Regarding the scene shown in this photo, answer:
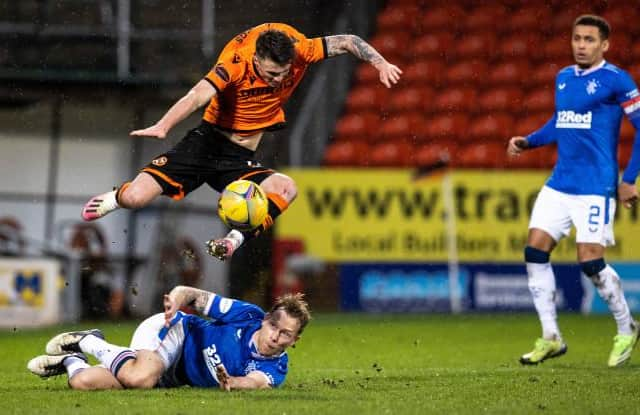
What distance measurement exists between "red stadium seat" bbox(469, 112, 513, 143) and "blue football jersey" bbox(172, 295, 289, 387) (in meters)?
10.4

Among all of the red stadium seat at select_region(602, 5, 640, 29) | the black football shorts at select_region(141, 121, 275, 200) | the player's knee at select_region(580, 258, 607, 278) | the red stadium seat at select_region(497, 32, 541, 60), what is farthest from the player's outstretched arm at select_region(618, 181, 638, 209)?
the red stadium seat at select_region(497, 32, 541, 60)

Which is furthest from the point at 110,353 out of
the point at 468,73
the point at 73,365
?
the point at 468,73

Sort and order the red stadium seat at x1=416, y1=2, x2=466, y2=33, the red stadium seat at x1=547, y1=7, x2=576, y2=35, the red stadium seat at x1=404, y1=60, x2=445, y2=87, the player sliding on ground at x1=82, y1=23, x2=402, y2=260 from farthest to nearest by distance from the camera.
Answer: the red stadium seat at x1=416, y1=2, x2=466, y2=33, the red stadium seat at x1=404, y1=60, x2=445, y2=87, the red stadium seat at x1=547, y1=7, x2=576, y2=35, the player sliding on ground at x1=82, y1=23, x2=402, y2=260

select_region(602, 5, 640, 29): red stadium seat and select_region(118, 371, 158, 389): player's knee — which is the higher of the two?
select_region(602, 5, 640, 29): red stadium seat

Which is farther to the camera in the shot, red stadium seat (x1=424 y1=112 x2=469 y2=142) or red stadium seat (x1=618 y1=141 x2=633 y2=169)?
red stadium seat (x1=424 y1=112 x2=469 y2=142)

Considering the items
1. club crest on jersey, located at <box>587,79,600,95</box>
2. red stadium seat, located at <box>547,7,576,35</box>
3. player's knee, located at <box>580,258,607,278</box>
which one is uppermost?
red stadium seat, located at <box>547,7,576,35</box>

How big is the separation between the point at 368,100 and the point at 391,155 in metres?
1.22

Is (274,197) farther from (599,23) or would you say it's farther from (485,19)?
(485,19)

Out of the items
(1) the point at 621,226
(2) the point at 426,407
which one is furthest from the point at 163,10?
(2) the point at 426,407

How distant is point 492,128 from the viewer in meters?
16.9

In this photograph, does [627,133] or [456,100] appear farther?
[456,100]

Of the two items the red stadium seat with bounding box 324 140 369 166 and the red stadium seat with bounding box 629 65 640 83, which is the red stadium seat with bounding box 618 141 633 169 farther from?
the red stadium seat with bounding box 324 140 369 166

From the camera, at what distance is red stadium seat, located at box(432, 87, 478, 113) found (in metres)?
17.2

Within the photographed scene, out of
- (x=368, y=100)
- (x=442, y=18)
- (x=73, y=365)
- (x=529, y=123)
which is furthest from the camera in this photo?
(x=442, y=18)
